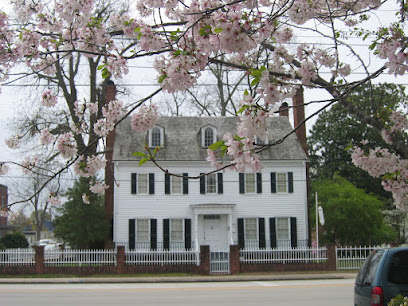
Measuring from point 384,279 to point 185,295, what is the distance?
9.39 metres

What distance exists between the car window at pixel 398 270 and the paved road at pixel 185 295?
6.37 meters

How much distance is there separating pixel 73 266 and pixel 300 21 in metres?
19.9

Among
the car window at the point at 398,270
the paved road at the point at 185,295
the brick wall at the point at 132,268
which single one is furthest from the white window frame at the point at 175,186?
the car window at the point at 398,270

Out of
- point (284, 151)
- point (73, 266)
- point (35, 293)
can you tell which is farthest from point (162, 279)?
point (284, 151)

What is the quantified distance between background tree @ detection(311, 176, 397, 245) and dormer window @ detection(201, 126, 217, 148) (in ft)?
24.9

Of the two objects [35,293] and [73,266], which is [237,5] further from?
[73,266]

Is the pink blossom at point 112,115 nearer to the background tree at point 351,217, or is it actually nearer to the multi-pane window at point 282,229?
the multi-pane window at point 282,229

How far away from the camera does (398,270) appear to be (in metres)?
7.63

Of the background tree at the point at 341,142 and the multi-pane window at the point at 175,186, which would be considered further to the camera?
the background tree at the point at 341,142

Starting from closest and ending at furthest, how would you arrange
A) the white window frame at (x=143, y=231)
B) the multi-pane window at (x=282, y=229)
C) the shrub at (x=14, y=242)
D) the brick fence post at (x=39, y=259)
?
1. the brick fence post at (x=39, y=259)
2. the white window frame at (x=143, y=231)
3. the multi-pane window at (x=282, y=229)
4. the shrub at (x=14, y=242)

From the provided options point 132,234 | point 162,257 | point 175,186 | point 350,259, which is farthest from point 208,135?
point 350,259

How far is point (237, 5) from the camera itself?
5281 mm

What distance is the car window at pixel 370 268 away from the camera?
25.6ft

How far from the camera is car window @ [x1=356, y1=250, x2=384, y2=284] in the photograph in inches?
307
